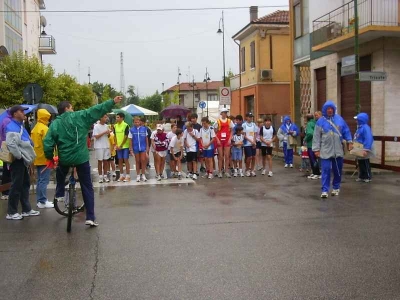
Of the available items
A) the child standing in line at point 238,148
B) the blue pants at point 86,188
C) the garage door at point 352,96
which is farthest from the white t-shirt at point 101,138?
the garage door at point 352,96

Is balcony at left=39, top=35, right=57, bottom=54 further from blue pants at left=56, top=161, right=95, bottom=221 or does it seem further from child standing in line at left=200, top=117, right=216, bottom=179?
blue pants at left=56, top=161, right=95, bottom=221

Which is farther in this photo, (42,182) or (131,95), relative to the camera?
(131,95)

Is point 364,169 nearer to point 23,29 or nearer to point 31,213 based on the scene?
point 31,213

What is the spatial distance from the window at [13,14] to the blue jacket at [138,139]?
67.1 feet

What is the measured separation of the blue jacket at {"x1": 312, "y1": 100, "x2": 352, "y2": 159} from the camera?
1012 centimetres

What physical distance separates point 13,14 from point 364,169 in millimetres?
26952

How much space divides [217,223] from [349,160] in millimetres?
9589

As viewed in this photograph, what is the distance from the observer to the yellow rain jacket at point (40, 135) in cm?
957

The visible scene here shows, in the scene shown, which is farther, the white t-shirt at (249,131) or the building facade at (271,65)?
the building facade at (271,65)

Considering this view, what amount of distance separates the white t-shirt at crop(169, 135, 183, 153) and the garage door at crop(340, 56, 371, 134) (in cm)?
800

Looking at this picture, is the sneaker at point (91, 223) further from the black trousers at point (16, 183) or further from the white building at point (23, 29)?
the white building at point (23, 29)

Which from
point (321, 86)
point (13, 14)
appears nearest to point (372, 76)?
point (321, 86)

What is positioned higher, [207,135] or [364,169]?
[207,135]

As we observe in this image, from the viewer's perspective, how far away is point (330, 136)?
10156mm
